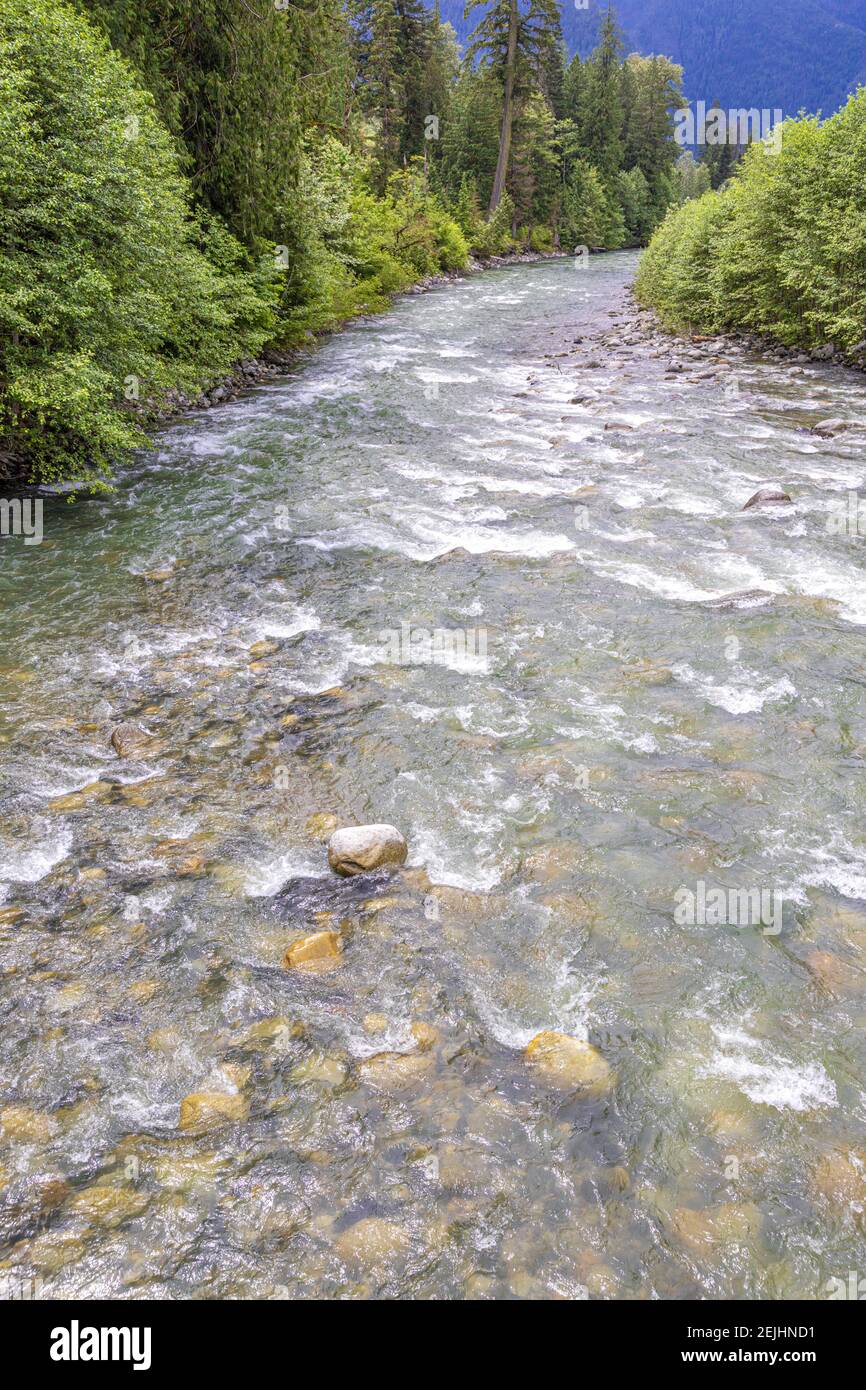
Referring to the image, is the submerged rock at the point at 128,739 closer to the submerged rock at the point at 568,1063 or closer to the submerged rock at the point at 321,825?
the submerged rock at the point at 321,825

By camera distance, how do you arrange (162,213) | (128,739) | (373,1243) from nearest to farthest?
1. (373,1243)
2. (128,739)
3. (162,213)

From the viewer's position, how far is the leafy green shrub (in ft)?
28.1

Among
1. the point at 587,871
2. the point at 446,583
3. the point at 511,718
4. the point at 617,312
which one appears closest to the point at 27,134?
the point at 446,583

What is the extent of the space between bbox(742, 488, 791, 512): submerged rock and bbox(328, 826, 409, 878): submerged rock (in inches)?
300

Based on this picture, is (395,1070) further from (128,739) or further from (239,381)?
(239,381)

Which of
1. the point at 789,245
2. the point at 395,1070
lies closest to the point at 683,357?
the point at 789,245

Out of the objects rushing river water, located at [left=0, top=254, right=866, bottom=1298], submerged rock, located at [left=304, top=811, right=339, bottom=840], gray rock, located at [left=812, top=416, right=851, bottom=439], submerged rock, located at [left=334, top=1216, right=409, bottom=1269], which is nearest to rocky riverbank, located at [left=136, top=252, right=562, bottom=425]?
rushing river water, located at [left=0, top=254, right=866, bottom=1298]

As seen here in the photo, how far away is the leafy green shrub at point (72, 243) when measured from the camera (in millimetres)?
8555

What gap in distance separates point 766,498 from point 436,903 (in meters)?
8.16

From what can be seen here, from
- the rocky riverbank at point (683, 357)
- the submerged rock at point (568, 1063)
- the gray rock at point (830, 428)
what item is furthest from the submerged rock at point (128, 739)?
the gray rock at point (830, 428)

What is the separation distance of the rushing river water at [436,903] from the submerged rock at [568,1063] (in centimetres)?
6

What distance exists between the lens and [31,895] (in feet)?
14.9

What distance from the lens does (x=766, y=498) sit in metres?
10.4
